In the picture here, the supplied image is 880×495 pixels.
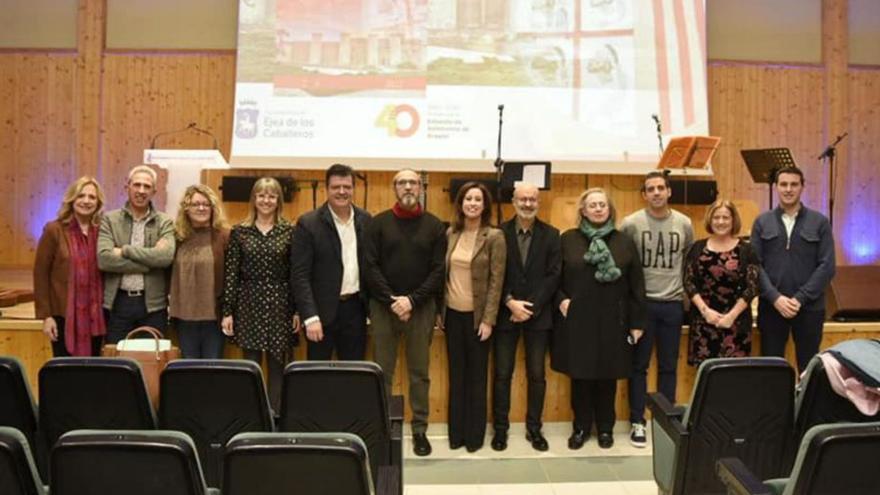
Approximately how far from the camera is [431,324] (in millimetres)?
4129

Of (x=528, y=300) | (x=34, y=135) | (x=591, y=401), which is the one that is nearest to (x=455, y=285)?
(x=528, y=300)

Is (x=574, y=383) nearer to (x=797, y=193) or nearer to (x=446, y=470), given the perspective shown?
(x=446, y=470)

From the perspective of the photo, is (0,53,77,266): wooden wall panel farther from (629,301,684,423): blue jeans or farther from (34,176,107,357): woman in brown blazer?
(629,301,684,423): blue jeans

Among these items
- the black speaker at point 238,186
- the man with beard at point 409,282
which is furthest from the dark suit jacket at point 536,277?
the black speaker at point 238,186

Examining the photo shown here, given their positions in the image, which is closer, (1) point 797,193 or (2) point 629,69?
(1) point 797,193

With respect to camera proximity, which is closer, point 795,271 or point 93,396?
point 93,396

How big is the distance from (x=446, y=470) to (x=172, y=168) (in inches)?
175

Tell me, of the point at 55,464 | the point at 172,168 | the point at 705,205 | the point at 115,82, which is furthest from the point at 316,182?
the point at 55,464

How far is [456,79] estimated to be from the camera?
7.62 meters

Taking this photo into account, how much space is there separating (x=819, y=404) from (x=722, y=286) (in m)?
1.47

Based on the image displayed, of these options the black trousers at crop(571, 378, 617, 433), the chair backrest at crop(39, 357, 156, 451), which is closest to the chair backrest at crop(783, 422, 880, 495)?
the chair backrest at crop(39, 357, 156, 451)

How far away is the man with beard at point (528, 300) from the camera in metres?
4.16

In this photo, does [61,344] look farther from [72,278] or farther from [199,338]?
[199,338]

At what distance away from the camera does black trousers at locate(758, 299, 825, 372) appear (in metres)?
4.29
